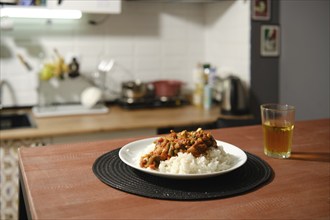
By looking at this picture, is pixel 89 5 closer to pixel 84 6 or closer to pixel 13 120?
pixel 84 6

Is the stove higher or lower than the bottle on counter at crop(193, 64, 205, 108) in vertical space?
lower

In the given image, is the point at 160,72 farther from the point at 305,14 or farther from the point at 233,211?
the point at 233,211

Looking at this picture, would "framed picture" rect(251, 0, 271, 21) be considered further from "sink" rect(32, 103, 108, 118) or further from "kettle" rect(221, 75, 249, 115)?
"sink" rect(32, 103, 108, 118)

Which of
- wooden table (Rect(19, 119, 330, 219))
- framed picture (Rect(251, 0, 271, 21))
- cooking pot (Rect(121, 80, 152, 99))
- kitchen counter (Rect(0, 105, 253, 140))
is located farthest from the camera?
cooking pot (Rect(121, 80, 152, 99))

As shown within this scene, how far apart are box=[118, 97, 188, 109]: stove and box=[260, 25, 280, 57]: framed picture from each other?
2.18 feet

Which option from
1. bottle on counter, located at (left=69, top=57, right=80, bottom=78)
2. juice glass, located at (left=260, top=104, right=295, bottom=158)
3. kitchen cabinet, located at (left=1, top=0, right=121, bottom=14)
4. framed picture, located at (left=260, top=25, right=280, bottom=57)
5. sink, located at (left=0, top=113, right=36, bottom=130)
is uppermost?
A: kitchen cabinet, located at (left=1, top=0, right=121, bottom=14)

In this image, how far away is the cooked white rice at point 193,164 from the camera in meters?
0.97

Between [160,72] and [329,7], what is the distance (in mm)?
1275

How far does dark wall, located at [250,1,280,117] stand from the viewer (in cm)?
275

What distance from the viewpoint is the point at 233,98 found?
2658 mm

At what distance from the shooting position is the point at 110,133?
7.70 feet

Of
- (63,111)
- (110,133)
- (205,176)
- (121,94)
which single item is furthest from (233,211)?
(121,94)

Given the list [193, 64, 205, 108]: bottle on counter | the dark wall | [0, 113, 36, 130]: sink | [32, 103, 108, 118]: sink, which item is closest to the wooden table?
[32, 103, 108, 118]: sink

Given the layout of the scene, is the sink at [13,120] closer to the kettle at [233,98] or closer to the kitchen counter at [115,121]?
the kitchen counter at [115,121]
